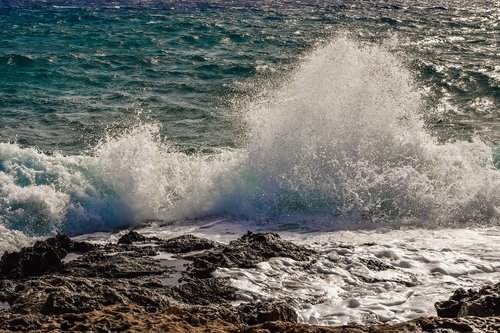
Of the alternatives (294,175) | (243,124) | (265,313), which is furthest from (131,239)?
(243,124)

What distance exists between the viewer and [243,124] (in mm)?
14508

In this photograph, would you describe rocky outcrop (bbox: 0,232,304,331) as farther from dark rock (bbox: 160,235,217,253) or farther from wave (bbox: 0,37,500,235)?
wave (bbox: 0,37,500,235)

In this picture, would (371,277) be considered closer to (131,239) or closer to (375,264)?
(375,264)

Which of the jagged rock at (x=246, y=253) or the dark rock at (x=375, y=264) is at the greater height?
the jagged rock at (x=246, y=253)

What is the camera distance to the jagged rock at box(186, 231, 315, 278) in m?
7.75

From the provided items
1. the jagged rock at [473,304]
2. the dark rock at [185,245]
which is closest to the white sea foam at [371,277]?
the jagged rock at [473,304]

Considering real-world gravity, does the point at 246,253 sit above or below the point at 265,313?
below

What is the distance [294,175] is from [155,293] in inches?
200

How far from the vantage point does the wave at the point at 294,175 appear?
10.8m

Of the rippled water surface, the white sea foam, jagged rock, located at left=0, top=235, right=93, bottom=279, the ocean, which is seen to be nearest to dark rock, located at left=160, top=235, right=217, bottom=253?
the white sea foam

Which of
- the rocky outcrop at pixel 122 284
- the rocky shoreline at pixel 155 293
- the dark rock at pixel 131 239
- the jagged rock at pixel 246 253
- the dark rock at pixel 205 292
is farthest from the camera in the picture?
the dark rock at pixel 131 239

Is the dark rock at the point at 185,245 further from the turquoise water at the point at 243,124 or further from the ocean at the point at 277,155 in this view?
the turquoise water at the point at 243,124

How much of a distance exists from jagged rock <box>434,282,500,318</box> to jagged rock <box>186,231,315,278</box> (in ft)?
6.88

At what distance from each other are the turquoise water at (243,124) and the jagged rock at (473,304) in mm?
4065
